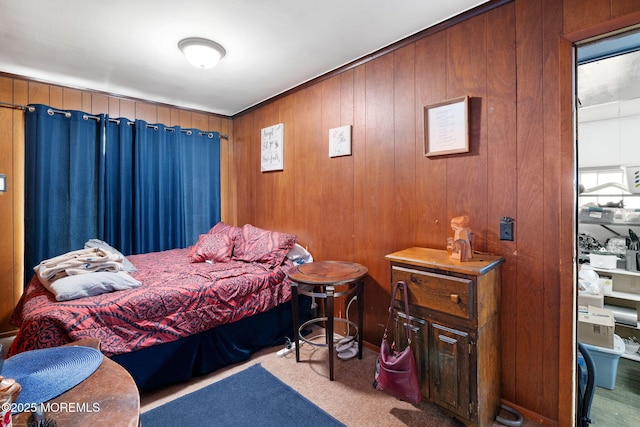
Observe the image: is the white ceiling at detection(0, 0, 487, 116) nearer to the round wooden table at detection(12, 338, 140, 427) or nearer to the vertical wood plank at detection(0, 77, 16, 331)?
the vertical wood plank at detection(0, 77, 16, 331)

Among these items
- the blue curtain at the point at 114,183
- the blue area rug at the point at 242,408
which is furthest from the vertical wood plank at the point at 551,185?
the blue curtain at the point at 114,183

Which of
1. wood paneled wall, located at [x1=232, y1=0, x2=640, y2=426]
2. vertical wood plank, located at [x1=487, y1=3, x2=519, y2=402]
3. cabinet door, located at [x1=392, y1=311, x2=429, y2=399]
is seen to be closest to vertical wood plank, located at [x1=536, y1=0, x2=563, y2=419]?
wood paneled wall, located at [x1=232, y1=0, x2=640, y2=426]

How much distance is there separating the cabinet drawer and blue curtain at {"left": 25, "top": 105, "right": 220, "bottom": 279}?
2882 millimetres

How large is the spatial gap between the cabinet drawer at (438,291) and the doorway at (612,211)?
1.22 metres

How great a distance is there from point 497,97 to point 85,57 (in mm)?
3141

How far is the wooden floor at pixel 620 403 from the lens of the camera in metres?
1.79

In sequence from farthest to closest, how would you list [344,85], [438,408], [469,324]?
[344,85] → [438,408] → [469,324]

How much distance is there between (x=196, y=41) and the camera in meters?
2.18

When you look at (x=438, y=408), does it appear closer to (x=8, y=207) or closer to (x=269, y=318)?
(x=269, y=318)

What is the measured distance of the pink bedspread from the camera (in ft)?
5.33

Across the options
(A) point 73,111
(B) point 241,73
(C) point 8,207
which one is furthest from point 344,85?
(C) point 8,207

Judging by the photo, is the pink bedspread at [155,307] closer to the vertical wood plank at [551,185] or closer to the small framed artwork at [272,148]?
the small framed artwork at [272,148]

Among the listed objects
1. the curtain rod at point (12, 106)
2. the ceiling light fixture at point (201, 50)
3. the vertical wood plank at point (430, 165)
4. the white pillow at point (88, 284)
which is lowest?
the white pillow at point (88, 284)

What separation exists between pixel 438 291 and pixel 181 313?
1669 mm
